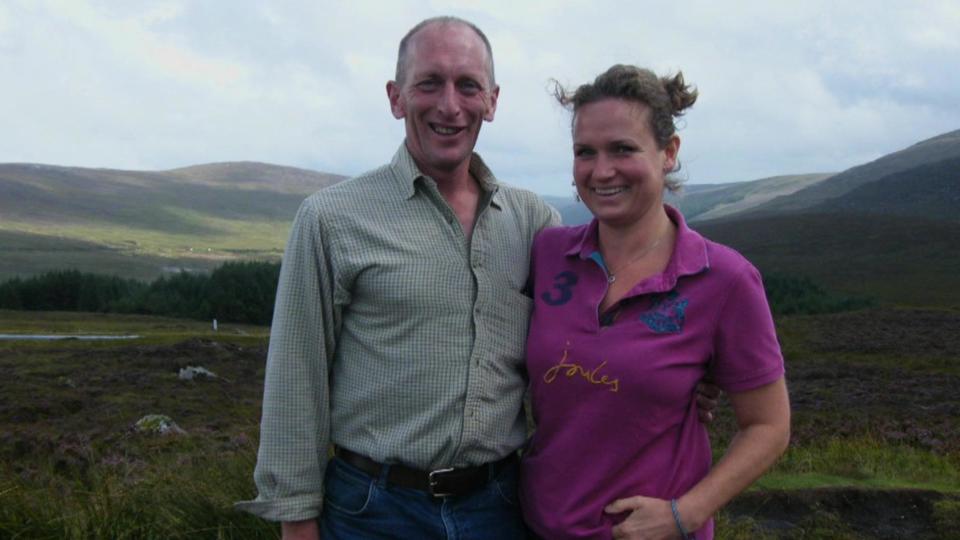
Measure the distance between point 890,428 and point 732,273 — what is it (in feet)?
49.2

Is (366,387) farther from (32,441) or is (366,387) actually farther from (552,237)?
(32,441)

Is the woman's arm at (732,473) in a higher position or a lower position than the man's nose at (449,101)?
lower

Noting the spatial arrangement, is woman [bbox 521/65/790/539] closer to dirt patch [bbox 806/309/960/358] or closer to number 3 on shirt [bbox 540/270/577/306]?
number 3 on shirt [bbox 540/270/577/306]

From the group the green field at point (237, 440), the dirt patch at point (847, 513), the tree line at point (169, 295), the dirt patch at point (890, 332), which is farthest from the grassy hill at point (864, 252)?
the dirt patch at point (847, 513)

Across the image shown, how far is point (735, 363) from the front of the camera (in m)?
3.41

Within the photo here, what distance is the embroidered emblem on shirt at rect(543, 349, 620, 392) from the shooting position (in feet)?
11.1

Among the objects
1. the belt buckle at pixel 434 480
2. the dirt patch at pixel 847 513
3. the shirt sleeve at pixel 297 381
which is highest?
the shirt sleeve at pixel 297 381

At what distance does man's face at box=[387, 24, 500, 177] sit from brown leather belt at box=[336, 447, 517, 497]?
3.65 ft

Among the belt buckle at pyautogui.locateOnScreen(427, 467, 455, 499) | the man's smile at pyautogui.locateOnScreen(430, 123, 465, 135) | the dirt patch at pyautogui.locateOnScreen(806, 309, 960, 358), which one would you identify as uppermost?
the man's smile at pyautogui.locateOnScreen(430, 123, 465, 135)

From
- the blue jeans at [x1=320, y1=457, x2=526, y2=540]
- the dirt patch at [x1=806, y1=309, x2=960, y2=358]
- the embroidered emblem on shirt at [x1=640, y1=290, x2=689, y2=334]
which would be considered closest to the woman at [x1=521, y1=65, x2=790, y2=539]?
the embroidered emblem on shirt at [x1=640, y1=290, x2=689, y2=334]

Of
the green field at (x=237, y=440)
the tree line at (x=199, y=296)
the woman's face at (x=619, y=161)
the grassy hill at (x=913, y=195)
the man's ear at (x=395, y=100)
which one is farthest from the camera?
the grassy hill at (x=913, y=195)

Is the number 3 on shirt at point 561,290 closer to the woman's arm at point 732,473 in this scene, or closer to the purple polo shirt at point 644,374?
the purple polo shirt at point 644,374

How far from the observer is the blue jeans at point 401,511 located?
3.57 meters

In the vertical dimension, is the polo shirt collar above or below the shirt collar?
below
